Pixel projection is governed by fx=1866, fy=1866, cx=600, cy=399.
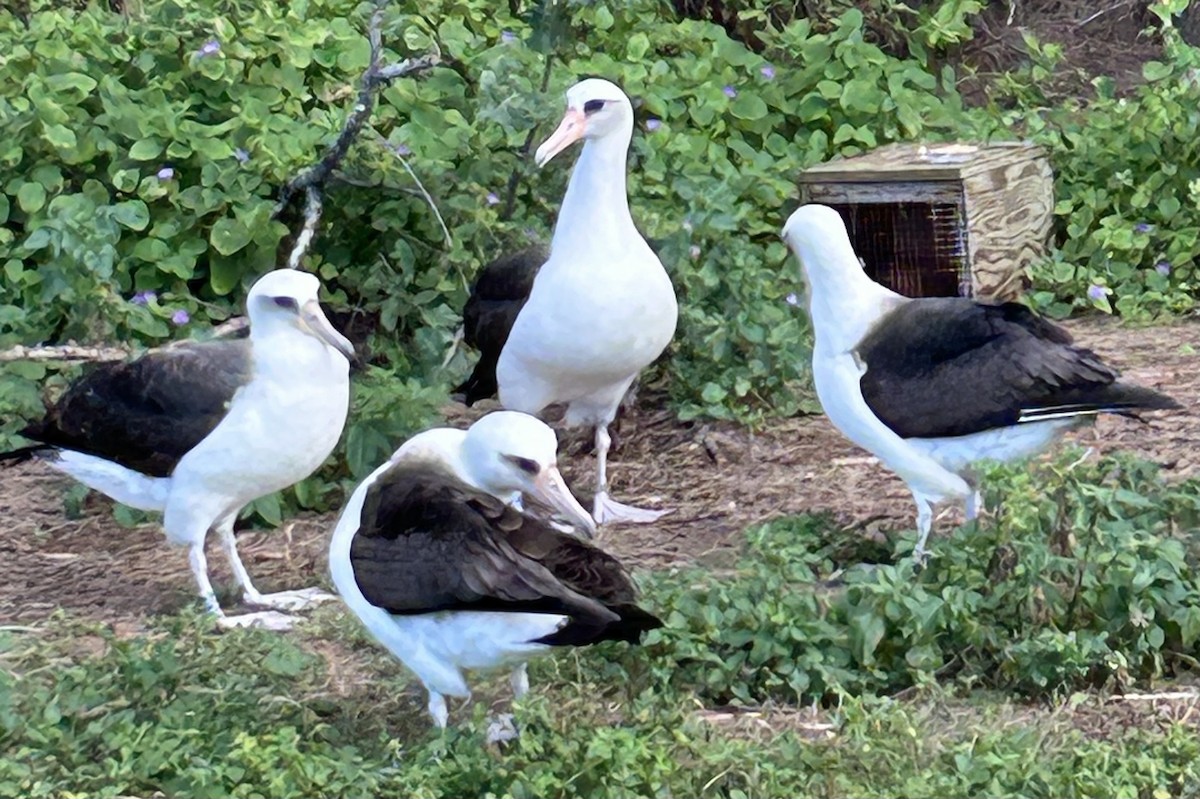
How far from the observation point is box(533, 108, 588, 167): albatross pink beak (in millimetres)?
5930

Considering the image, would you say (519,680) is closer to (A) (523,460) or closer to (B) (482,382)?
(A) (523,460)

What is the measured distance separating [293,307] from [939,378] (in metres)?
1.82

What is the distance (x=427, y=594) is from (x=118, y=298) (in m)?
3.16

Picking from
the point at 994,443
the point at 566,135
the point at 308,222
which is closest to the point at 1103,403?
the point at 994,443

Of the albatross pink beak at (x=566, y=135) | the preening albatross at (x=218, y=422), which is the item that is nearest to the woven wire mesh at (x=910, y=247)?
the albatross pink beak at (x=566, y=135)

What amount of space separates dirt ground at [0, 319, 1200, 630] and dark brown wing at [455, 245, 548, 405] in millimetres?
514

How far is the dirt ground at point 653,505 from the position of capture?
579cm

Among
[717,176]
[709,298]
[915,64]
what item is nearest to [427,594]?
[709,298]

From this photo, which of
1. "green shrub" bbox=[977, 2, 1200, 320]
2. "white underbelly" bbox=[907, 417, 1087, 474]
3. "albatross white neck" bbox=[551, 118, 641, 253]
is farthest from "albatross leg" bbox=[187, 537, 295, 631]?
"green shrub" bbox=[977, 2, 1200, 320]

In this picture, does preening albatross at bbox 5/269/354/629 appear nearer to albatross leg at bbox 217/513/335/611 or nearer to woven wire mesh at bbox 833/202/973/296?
albatross leg at bbox 217/513/335/611

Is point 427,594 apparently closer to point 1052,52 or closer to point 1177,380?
point 1177,380

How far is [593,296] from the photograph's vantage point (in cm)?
586

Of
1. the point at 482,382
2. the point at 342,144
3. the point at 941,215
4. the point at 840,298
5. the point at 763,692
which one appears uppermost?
the point at 342,144

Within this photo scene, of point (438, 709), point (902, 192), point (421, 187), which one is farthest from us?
point (902, 192)
